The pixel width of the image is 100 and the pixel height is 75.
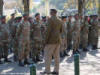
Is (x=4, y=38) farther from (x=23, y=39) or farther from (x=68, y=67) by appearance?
(x=68, y=67)

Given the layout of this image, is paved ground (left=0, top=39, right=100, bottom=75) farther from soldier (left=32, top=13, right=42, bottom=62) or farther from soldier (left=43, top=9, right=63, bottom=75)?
soldier (left=43, top=9, right=63, bottom=75)

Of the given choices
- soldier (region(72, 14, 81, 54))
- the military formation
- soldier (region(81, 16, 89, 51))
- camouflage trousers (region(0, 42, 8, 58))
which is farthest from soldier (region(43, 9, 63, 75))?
soldier (region(81, 16, 89, 51))

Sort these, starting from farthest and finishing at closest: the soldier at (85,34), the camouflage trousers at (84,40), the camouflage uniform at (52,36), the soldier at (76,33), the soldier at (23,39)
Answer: the camouflage trousers at (84,40) < the soldier at (85,34) < the soldier at (76,33) < the soldier at (23,39) < the camouflage uniform at (52,36)

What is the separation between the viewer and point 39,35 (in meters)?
11.1

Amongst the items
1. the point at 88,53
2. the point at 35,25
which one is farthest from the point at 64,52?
the point at 35,25

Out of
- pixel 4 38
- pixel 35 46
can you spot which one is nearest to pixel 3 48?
pixel 4 38

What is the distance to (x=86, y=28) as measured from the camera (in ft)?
46.2

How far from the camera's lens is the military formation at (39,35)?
27.7 ft

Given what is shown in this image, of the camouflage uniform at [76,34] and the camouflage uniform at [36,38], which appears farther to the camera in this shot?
the camouflage uniform at [76,34]

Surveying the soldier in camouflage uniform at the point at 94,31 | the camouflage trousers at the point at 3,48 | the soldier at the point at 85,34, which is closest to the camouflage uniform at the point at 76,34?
the soldier at the point at 85,34

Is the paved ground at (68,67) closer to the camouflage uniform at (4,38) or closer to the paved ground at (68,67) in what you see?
the paved ground at (68,67)

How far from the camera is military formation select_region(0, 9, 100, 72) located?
332 inches

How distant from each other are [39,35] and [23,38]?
945mm

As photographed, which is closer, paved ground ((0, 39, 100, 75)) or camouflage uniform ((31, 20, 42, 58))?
paved ground ((0, 39, 100, 75))
